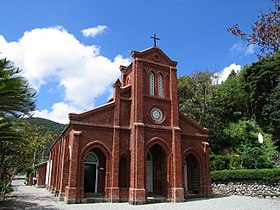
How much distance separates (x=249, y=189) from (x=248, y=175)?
1.12m

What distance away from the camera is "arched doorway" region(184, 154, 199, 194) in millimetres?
21031

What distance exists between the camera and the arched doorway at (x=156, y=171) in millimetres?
19922

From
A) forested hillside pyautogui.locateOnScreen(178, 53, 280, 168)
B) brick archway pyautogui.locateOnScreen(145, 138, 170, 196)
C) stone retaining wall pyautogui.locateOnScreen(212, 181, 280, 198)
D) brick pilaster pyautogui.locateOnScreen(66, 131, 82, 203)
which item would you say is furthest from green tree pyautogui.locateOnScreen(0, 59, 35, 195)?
forested hillside pyautogui.locateOnScreen(178, 53, 280, 168)

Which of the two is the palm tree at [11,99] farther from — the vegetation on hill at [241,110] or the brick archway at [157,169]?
the vegetation on hill at [241,110]

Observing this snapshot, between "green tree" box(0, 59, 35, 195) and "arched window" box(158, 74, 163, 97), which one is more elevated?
"arched window" box(158, 74, 163, 97)

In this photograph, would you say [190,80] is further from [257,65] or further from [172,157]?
[172,157]

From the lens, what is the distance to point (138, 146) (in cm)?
1753

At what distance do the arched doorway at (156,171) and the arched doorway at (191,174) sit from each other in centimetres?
247

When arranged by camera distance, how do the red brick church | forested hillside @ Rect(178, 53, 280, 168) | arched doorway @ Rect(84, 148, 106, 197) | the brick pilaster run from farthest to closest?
1. forested hillside @ Rect(178, 53, 280, 168)
2. arched doorway @ Rect(84, 148, 106, 197)
3. the red brick church
4. the brick pilaster

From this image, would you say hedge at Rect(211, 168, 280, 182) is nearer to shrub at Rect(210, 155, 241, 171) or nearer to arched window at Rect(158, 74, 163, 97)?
shrub at Rect(210, 155, 241, 171)

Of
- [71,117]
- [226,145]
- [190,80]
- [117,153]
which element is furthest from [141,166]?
[190,80]

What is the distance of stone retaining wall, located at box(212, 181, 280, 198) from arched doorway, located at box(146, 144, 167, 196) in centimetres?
682

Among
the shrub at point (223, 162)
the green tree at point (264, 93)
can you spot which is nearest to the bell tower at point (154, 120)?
the shrub at point (223, 162)

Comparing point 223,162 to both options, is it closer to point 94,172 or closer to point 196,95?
point 196,95
